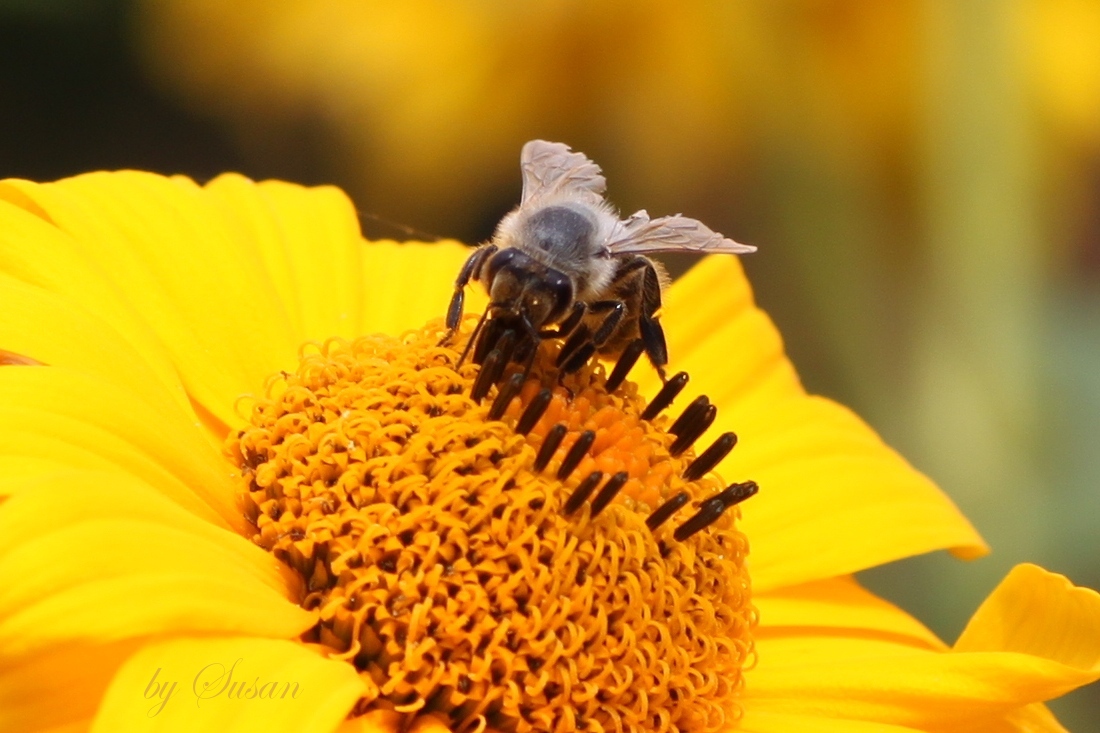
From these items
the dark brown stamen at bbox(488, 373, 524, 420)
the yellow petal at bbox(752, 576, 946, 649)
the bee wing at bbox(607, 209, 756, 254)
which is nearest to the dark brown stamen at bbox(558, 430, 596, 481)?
the dark brown stamen at bbox(488, 373, 524, 420)

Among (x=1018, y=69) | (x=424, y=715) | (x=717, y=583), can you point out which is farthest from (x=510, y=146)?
(x=424, y=715)

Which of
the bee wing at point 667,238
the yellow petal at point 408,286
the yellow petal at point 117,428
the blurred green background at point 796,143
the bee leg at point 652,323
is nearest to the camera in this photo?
the yellow petal at point 117,428

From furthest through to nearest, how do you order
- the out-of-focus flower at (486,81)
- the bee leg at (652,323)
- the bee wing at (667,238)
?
1. the out-of-focus flower at (486,81)
2. the bee leg at (652,323)
3. the bee wing at (667,238)

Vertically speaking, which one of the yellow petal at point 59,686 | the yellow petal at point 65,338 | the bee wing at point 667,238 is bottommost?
the yellow petal at point 59,686

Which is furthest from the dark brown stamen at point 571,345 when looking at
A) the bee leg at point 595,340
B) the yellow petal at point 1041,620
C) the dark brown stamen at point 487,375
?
the yellow petal at point 1041,620

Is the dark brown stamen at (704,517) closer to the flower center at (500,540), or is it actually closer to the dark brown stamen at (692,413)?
the flower center at (500,540)

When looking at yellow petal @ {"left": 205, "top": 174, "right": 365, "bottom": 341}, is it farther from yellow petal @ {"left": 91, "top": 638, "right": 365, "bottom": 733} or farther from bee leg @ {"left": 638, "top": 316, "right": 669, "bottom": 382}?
yellow petal @ {"left": 91, "top": 638, "right": 365, "bottom": 733}

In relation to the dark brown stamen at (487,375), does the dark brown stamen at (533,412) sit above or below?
below

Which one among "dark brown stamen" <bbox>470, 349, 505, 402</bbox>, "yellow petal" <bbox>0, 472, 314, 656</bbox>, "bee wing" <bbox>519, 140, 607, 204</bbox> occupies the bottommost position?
"yellow petal" <bbox>0, 472, 314, 656</bbox>
